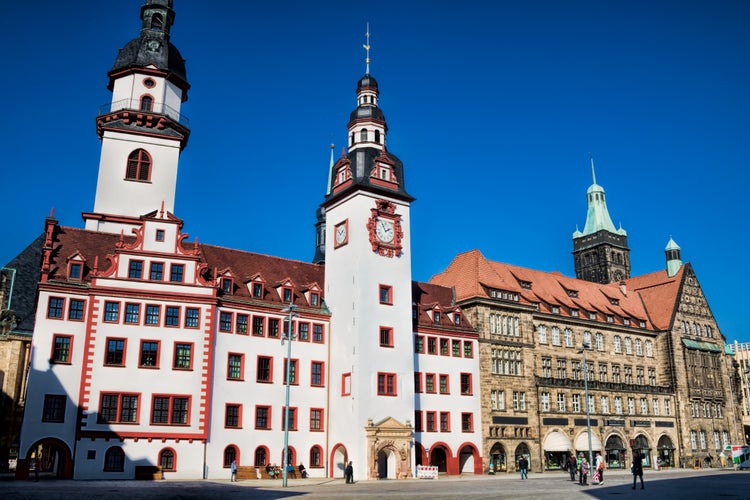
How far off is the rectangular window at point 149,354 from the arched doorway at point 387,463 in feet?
59.2

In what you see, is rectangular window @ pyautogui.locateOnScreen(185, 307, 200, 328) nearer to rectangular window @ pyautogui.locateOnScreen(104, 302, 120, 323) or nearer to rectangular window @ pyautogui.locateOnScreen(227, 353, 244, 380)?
rectangular window @ pyautogui.locateOnScreen(227, 353, 244, 380)

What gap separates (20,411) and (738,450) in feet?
245

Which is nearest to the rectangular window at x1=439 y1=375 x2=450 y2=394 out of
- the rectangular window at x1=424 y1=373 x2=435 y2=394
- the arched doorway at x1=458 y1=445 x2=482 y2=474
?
the rectangular window at x1=424 y1=373 x2=435 y2=394

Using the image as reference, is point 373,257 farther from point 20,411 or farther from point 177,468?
point 20,411

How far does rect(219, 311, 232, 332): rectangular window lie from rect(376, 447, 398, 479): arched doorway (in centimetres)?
1484

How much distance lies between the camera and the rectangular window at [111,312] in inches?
1978

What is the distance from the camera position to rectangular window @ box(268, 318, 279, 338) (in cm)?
5719

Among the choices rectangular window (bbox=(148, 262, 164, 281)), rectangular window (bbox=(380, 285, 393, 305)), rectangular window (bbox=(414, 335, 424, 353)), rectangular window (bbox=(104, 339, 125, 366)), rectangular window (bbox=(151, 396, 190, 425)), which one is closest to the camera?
rectangular window (bbox=(104, 339, 125, 366))

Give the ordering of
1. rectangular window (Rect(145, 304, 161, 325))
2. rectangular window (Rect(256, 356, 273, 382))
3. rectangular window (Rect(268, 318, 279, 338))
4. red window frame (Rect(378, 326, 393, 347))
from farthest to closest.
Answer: red window frame (Rect(378, 326, 393, 347))
rectangular window (Rect(268, 318, 279, 338))
rectangular window (Rect(256, 356, 273, 382))
rectangular window (Rect(145, 304, 161, 325))

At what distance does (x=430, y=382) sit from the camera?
63125 millimetres

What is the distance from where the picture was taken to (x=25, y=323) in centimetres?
6034

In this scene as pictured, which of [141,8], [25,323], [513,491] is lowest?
[513,491]

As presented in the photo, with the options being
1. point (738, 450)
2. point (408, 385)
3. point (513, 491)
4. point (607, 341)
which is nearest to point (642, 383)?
point (607, 341)

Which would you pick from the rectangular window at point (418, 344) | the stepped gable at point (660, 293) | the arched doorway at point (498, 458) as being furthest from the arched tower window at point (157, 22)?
the stepped gable at point (660, 293)
